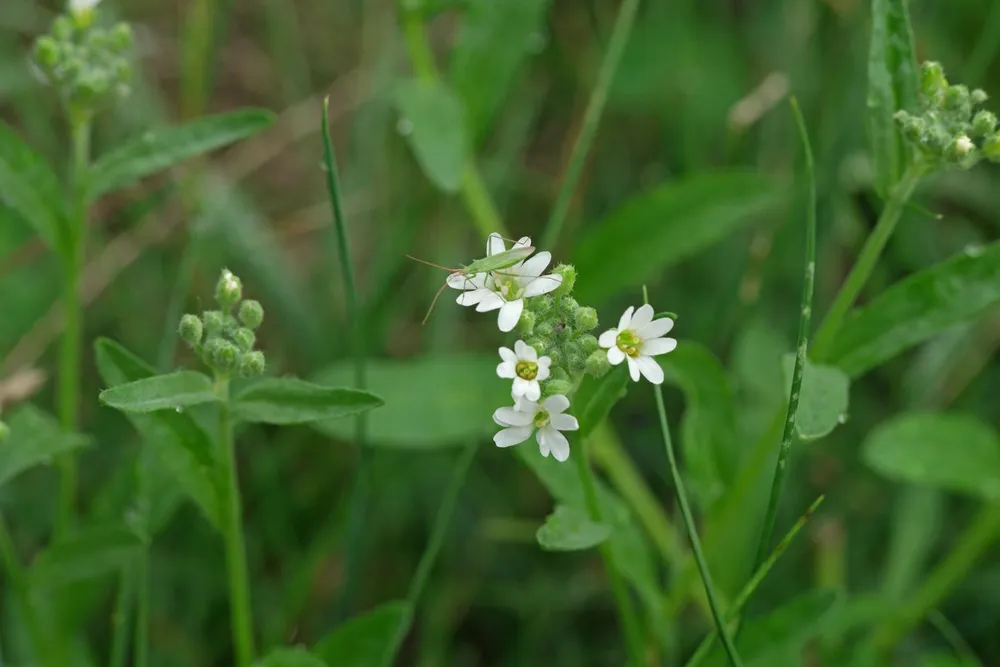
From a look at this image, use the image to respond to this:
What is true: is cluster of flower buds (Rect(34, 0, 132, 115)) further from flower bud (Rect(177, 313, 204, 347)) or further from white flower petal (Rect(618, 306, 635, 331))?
white flower petal (Rect(618, 306, 635, 331))

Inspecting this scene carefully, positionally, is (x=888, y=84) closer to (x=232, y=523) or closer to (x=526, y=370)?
(x=526, y=370)

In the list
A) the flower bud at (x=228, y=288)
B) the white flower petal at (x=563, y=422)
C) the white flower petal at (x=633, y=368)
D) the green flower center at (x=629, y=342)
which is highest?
the flower bud at (x=228, y=288)

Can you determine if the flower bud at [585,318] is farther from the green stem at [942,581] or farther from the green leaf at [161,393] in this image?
the green stem at [942,581]

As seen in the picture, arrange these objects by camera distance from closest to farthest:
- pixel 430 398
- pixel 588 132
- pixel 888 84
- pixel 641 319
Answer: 1. pixel 641 319
2. pixel 888 84
3. pixel 588 132
4. pixel 430 398

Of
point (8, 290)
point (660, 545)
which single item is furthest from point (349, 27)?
point (660, 545)

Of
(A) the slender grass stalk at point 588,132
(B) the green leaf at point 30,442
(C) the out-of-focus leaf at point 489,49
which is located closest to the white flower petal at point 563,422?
(A) the slender grass stalk at point 588,132

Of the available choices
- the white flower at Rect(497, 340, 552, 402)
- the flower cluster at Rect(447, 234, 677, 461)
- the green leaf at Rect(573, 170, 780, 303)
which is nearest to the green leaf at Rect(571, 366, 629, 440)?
the flower cluster at Rect(447, 234, 677, 461)

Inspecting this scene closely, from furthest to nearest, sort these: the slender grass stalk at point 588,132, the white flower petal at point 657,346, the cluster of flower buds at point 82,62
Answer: the slender grass stalk at point 588,132
the cluster of flower buds at point 82,62
the white flower petal at point 657,346

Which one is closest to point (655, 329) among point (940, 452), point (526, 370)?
point (526, 370)
